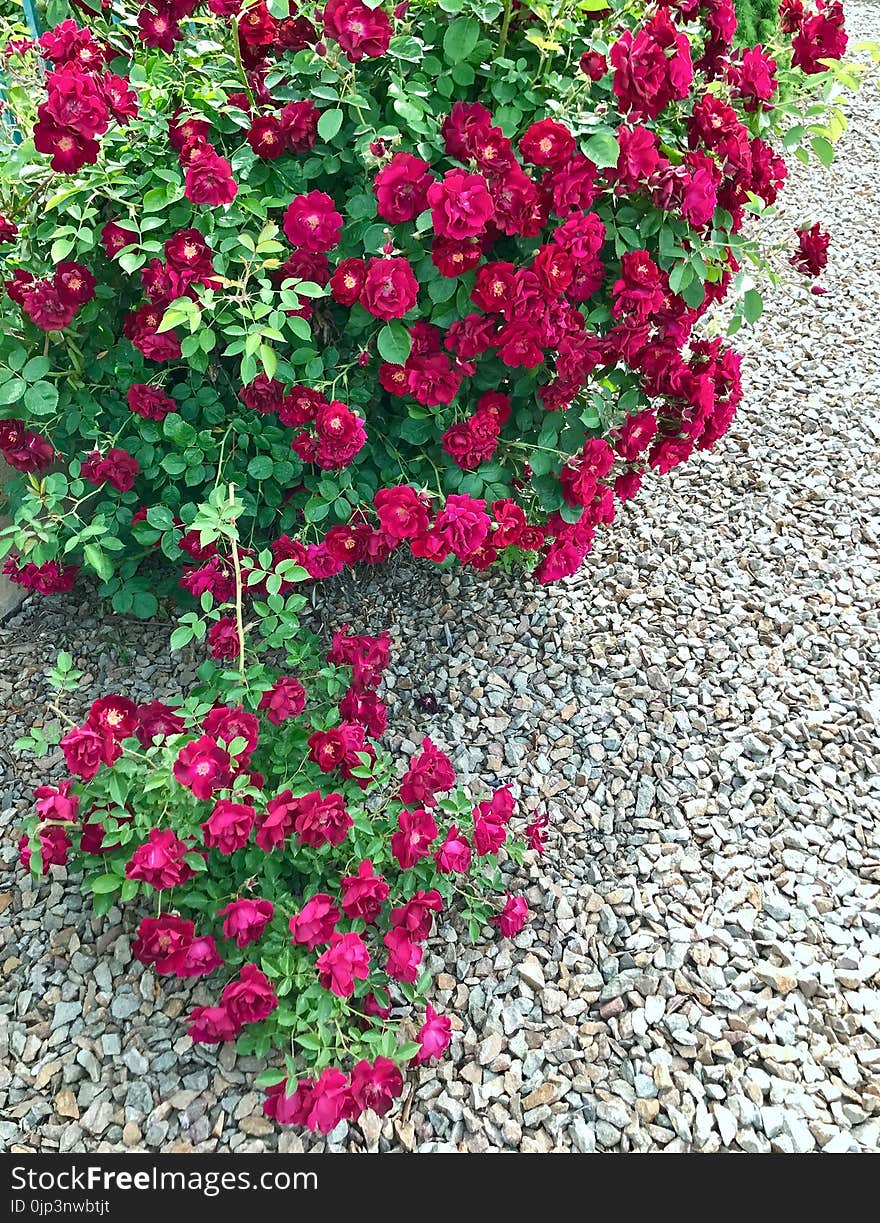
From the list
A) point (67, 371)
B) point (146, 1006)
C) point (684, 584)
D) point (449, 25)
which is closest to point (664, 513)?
point (684, 584)

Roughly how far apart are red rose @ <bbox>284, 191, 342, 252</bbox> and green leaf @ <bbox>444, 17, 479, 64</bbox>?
1.18 ft

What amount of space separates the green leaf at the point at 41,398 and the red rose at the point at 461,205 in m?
0.85

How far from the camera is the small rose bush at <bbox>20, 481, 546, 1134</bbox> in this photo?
152cm

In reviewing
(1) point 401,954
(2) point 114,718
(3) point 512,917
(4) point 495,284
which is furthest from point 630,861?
(4) point 495,284

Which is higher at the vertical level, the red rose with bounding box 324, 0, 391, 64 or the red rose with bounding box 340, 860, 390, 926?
the red rose with bounding box 324, 0, 391, 64

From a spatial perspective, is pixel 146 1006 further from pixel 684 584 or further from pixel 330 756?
pixel 684 584

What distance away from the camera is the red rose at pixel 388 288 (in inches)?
69.1

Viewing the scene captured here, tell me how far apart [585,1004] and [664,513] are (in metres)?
1.52

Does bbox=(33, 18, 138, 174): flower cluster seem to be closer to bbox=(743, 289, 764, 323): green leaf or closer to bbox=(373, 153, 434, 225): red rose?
bbox=(373, 153, 434, 225): red rose

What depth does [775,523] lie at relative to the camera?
2.80 m

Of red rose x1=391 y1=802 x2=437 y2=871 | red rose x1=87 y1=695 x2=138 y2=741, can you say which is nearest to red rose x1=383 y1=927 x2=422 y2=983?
red rose x1=391 y1=802 x2=437 y2=871

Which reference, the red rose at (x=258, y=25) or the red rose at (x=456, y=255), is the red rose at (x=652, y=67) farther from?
the red rose at (x=258, y=25)

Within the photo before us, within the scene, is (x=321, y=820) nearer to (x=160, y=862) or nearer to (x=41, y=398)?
(x=160, y=862)

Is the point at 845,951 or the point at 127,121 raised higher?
the point at 127,121
